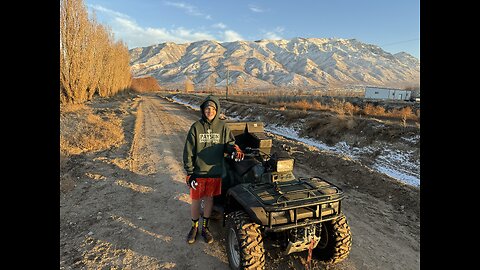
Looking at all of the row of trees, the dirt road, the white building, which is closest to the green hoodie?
the dirt road

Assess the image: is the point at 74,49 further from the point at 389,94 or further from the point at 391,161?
the point at 389,94

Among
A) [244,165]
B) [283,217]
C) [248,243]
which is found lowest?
[248,243]

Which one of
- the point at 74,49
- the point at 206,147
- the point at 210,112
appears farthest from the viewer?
the point at 74,49

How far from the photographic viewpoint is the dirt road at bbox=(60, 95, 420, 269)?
348cm

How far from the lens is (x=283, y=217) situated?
275 centimetres

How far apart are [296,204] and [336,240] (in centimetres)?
94

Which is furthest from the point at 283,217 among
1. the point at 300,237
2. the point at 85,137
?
the point at 85,137

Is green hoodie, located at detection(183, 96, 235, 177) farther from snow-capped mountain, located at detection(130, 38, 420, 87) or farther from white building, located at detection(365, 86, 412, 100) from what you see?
snow-capped mountain, located at detection(130, 38, 420, 87)

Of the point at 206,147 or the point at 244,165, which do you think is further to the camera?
the point at 244,165

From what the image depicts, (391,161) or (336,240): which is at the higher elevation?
(391,161)

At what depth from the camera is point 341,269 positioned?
10.9 ft

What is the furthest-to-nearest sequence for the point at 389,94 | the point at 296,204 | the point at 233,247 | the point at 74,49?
the point at 389,94 → the point at 74,49 → the point at 233,247 → the point at 296,204
